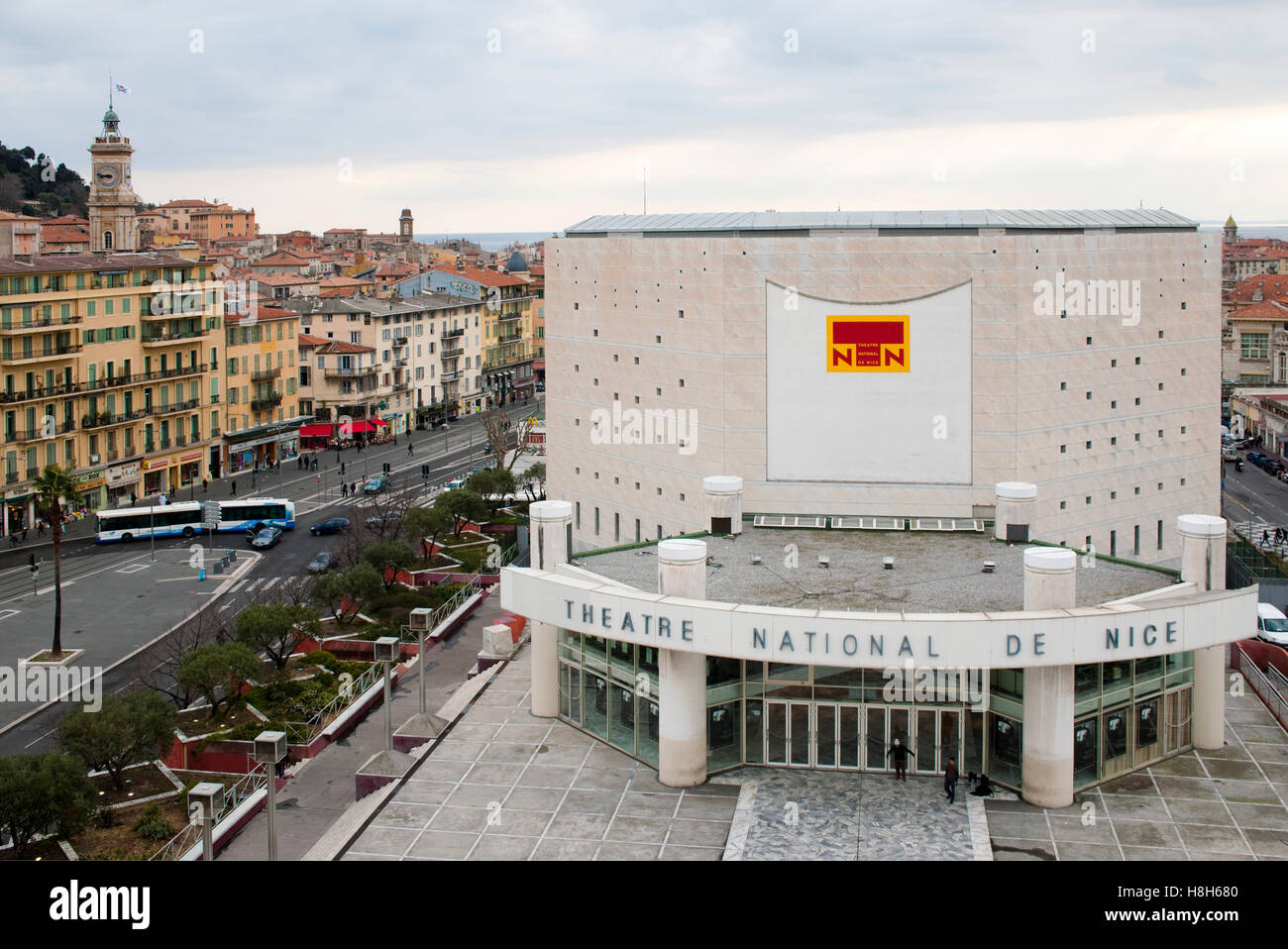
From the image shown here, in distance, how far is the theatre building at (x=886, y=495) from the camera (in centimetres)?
3300

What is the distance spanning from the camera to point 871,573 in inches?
1528

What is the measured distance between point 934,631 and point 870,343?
58.3ft

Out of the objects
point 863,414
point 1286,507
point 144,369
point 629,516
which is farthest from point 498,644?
point 1286,507

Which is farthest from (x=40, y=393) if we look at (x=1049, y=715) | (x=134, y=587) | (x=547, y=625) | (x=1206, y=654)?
(x=1206, y=654)

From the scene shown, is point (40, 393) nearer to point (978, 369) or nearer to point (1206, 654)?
point (978, 369)

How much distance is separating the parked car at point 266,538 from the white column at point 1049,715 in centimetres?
5413

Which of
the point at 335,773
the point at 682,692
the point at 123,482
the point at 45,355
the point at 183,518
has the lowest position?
the point at 335,773

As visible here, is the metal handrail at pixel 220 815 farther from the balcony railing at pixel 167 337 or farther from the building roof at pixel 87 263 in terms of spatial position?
the balcony railing at pixel 167 337

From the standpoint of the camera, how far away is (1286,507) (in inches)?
3570

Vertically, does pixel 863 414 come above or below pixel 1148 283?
below

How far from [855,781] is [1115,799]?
5.81m

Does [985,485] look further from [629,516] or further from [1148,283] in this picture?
[629,516]

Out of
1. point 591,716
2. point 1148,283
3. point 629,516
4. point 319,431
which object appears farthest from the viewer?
point 319,431

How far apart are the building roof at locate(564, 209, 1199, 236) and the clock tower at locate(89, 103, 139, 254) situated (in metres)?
64.8
